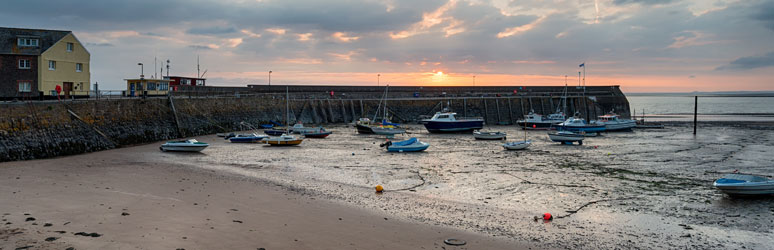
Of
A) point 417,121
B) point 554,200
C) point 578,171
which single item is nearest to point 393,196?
point 554,200

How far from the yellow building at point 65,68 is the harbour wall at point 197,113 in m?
5.29

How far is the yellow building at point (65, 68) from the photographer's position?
37.7 metres

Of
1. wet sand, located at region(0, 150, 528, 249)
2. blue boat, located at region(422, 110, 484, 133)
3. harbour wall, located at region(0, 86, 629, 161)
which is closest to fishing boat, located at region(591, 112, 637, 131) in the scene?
blue boat, located at region(422, 110, 484, 133)

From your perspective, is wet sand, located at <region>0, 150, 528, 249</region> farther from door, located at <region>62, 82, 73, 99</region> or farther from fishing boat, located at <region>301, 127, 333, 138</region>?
fishing boat, located at <region>301, 127, 333, 138</region>

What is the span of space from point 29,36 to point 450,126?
37.0m

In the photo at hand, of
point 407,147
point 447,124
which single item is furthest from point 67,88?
point 447,124

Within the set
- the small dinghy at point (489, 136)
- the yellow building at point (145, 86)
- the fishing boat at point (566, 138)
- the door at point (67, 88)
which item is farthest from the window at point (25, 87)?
the fishing boat at point (566, 138)

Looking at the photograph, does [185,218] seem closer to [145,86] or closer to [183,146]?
[183,146]

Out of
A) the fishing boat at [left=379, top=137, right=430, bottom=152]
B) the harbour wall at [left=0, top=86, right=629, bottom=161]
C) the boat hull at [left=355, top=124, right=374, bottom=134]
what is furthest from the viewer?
the boat hull at [left=355, top=124, right=374, bottom=134]

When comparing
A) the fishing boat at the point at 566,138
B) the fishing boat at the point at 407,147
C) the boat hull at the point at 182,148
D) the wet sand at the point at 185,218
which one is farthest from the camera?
the fishing boat at the point at 566,138

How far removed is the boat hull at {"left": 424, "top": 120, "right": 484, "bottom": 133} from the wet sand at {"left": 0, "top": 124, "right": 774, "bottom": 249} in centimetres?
1989

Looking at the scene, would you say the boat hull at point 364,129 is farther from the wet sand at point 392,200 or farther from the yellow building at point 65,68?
the yellow building at point 65,68

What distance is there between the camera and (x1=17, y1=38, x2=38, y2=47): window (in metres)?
37.4

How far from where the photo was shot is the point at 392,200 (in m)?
18.4
